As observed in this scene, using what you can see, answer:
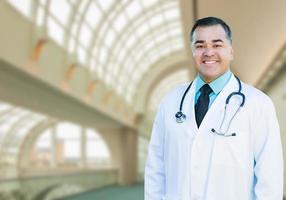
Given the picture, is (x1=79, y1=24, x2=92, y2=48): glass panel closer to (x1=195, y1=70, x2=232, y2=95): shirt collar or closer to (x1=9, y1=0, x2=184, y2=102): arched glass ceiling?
(x1=9, y1=0, x2=184, y2=102): arched glass ceiling

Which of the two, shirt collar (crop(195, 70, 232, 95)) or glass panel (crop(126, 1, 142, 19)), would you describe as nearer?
shirt collar (crop(195, 70, 232, 95))

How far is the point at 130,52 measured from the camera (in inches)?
1481

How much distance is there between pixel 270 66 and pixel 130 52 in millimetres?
26476

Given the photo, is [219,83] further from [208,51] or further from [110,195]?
[110,195]

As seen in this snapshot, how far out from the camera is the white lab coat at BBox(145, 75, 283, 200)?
2467 mm

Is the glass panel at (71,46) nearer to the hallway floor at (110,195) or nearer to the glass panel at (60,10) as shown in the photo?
the glass panel at (60,10)

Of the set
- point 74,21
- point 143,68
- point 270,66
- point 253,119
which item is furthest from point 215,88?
point 143,68

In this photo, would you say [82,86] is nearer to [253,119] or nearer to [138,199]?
[138,199]

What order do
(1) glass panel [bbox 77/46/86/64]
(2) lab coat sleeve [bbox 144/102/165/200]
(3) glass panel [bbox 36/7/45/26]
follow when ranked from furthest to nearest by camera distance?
(1) glass panel [bbox 77/46/86/64] → (3) glass panel [bbox 36/7/45/26] → (2) lab coat sleeve [bbox 144/102/165/200]

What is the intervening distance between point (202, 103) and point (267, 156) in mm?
463

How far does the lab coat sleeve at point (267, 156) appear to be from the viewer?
8.13 ft

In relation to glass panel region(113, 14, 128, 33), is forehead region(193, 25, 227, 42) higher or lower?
Result: lower

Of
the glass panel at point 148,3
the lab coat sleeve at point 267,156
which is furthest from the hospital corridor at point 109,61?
the lab coat sleeve at point 267,156

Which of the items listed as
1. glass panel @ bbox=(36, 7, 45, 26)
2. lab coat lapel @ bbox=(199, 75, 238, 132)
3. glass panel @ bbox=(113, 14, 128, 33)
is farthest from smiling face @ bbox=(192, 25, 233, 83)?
glass panel @ bbox=(113, 14, 128, 33)
